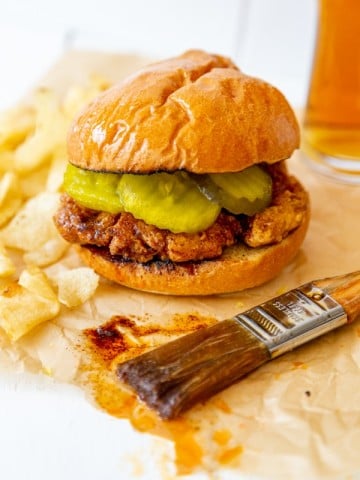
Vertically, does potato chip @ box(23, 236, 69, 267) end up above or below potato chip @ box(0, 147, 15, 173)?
below

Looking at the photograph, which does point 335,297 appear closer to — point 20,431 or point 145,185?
point 145,185

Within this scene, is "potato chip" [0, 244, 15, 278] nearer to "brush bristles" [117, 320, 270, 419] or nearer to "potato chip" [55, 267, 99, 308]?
"potato chip" [55, 267, 99, 308]

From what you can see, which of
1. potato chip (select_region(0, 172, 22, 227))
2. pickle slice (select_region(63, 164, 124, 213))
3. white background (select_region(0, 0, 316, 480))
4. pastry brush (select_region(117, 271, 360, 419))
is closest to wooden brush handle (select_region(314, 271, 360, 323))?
pastry brush (select_region(117, 271, 360, 419))

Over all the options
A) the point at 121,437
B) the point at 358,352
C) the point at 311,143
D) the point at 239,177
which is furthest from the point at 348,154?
the point at 121,437

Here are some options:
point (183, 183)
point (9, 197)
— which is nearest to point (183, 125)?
point (183, 183)

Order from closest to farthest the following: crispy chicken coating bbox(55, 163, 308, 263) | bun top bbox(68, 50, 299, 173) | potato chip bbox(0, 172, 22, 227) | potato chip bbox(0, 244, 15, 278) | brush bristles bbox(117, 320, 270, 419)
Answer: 1. brush bristles bbox(117, 320, 270, 419)
2. bun top bbox(68, 50, 299, 173)
3. crispy chicken coating bbox(55, 163, 308, 263)
4. potato chip bbox(0, 244, 15, 278)
5. potato chip bbox(0, 172, 22, 227)

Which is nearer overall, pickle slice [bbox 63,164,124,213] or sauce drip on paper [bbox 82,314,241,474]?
sauce drip on paper [bbox 82,314,241,474]
